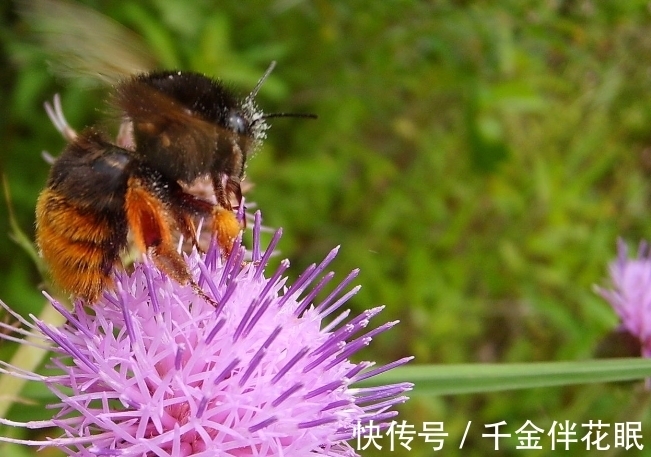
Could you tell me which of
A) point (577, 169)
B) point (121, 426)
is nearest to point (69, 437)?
point (121, 426)

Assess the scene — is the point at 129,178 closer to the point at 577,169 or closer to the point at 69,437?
the point at 69,437

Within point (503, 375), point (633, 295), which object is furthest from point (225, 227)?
point (633, 295)

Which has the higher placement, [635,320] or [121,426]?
[635,320]

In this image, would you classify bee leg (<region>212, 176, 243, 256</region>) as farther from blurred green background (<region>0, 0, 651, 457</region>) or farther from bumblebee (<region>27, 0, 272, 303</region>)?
blurred green background (<region>0, 0, 651, 457</region>)

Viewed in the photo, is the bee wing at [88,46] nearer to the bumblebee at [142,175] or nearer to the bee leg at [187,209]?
the bumblebee at [142,175]

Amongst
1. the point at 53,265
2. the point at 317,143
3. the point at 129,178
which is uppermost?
the point at 317,143

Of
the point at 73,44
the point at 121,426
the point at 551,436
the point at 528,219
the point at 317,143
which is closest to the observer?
the point at 121,426

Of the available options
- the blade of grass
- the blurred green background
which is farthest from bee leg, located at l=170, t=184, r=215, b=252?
the blurred green background
